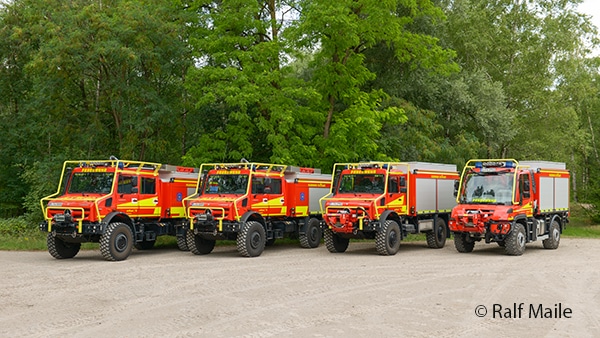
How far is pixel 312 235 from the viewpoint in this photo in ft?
78.3

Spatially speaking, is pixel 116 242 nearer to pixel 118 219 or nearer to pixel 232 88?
pixel 118 219

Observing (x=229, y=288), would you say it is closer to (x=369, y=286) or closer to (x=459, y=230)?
(x=369, y=286)

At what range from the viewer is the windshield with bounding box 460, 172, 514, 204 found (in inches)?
802

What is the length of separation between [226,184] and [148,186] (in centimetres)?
254

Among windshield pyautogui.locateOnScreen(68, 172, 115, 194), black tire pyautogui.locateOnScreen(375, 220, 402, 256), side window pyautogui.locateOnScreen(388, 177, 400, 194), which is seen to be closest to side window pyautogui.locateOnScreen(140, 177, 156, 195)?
windshield pyautogui.locateOnScreen(68, 172, 115, 194)

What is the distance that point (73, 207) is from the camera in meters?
19.1

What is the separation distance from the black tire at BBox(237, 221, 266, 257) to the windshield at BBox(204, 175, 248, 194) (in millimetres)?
1242

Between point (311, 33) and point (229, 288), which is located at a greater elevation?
point (311, 33)

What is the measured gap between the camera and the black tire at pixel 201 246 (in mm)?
21156

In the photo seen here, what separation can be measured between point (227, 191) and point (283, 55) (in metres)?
9.92

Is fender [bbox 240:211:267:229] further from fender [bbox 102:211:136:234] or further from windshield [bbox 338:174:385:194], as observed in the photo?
fender [bbox 102:211:136:234]

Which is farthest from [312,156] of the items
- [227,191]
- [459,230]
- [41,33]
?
[41,33]

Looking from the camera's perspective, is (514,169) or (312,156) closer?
(514,169)

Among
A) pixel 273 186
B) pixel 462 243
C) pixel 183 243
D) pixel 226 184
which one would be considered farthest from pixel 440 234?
pixel 183 243
